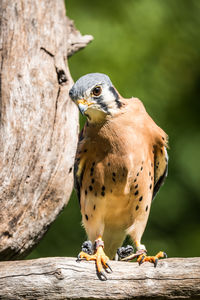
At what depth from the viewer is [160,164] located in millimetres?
5219

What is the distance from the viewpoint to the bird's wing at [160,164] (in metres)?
5.10

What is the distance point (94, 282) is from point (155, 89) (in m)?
3.43

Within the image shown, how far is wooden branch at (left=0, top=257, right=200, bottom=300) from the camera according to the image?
3.92 metres

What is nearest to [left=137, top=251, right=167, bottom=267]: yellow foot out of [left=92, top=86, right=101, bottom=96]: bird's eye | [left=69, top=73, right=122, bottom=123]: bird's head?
[left=69, top=73, right=122, bottom=123]: bird's head

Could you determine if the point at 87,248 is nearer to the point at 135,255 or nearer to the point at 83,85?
the point at 135,255

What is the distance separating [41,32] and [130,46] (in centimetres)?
158

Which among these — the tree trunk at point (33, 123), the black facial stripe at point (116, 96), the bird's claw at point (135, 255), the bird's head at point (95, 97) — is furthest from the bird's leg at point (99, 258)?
the black facial stripe at point (116, 96)

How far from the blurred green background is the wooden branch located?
2.62 metres

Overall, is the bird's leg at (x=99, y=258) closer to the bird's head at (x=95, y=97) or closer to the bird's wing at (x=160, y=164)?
the bird's wing at (x=160, y=164)

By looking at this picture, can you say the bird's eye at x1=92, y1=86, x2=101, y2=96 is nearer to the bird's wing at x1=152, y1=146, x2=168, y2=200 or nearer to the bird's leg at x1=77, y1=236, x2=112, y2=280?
the bird's wing at x1=152, y1=146, x2=168, y2=200

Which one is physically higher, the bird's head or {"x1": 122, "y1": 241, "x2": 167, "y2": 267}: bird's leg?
the bird's head

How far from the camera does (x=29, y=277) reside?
4008mm

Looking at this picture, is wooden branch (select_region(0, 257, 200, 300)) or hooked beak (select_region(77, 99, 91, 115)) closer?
wooden branch (select_region(0, 257, 200, 300))

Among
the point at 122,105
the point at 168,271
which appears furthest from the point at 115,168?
the point at 168,271
